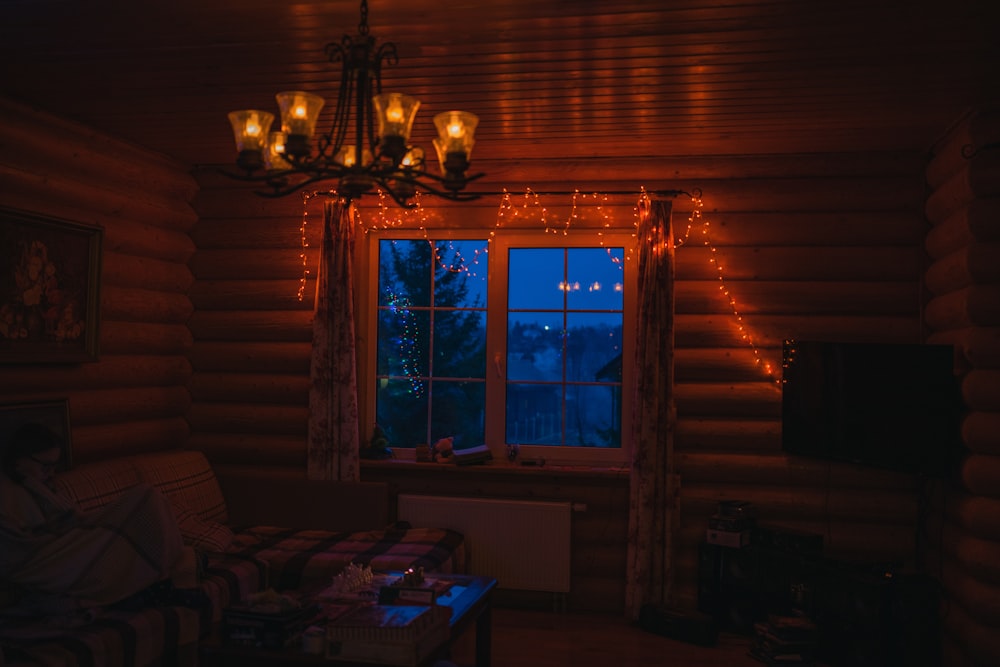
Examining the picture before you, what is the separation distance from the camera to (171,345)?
20.4 feet

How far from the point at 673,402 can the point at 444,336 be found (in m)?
1.73

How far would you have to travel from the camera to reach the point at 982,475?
4.37m

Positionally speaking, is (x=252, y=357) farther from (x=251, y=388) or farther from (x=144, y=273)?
(x=144, y=273)

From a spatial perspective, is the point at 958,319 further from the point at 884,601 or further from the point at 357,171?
the point at 357,171

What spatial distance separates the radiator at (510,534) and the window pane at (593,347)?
95 centimetres

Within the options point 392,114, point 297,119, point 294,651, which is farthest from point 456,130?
point 294,651

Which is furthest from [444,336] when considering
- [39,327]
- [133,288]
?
[39,327]

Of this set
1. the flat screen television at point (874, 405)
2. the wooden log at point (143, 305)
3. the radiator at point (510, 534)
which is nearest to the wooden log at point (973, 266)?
the flat screen television at point (874, 405)

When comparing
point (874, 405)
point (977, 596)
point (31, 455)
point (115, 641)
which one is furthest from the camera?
point (874, 405)

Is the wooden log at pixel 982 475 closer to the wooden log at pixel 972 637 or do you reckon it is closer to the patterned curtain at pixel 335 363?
the wooden log at pixel 972 637

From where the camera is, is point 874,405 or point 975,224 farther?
point 874,405

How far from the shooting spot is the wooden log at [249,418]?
6.20 meters

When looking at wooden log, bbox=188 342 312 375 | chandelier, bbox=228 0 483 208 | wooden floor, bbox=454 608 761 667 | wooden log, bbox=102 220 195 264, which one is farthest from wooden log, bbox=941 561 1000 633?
wooden log, bbox=102 220 195 264

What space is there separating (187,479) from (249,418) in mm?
839
